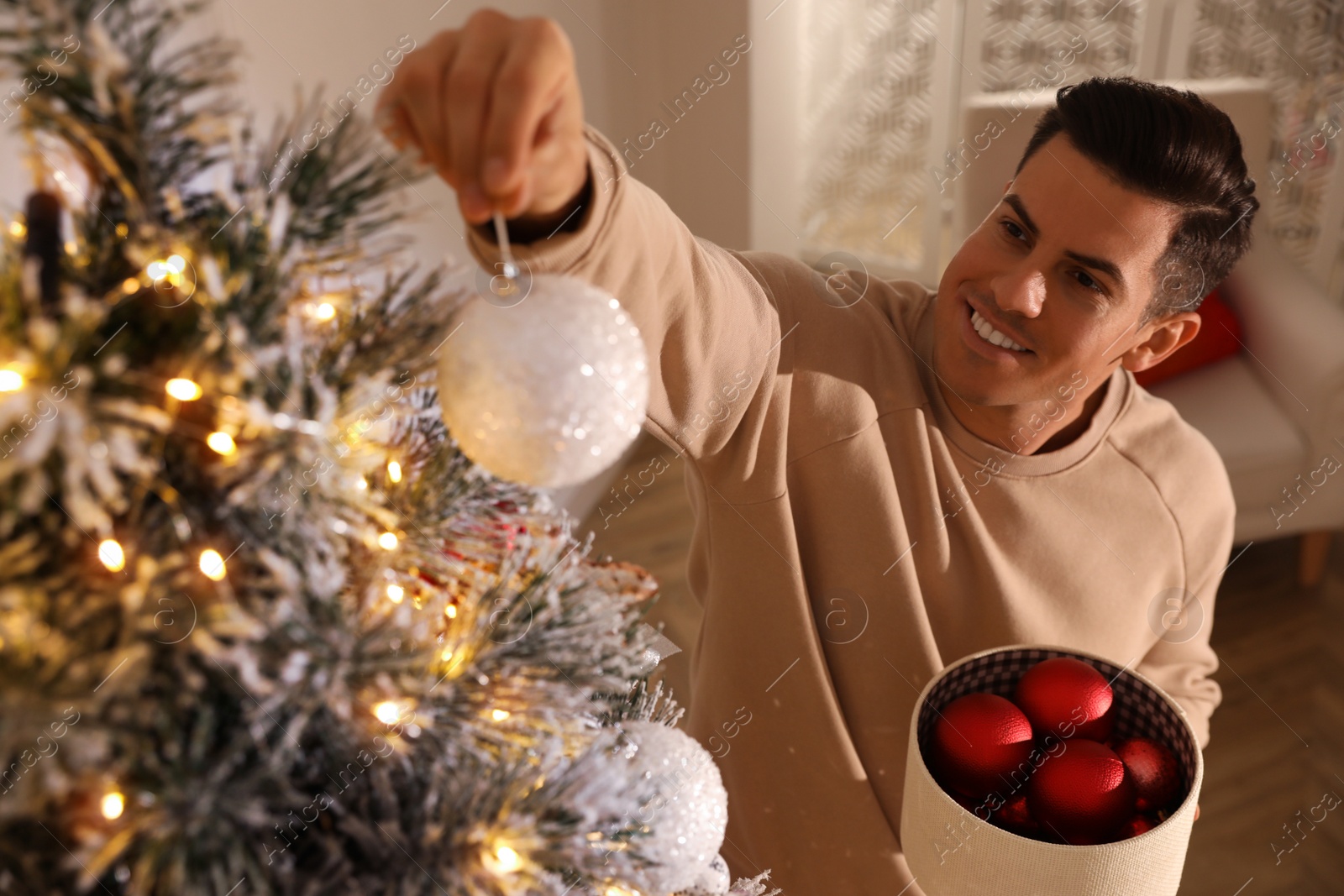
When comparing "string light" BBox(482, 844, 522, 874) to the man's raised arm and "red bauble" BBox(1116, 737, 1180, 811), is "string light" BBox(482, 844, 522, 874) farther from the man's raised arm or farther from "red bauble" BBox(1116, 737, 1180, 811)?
"red bauble" BBox(1116, 737, 1180, 811)

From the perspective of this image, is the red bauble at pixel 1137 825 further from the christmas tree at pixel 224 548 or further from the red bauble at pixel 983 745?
the christmas tree at pixel 224 548

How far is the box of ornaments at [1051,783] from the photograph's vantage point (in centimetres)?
61

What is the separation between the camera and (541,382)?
1.18 ft

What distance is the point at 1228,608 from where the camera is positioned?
218cm

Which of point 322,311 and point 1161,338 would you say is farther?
point 1161,338

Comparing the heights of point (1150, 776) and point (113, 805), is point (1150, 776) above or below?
below

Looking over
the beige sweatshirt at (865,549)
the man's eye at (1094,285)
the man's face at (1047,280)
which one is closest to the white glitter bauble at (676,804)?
the beige sweatshirt at (865,549)

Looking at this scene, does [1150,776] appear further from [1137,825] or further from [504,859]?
A: [504,859]

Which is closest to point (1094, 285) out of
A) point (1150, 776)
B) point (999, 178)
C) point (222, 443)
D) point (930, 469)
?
point (930, 469)

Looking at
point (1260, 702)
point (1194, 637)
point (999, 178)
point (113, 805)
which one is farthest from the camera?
point (999, 178)

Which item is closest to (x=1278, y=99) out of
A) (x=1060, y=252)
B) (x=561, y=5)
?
(x=561, y=5)

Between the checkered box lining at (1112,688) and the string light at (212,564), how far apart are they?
530mm

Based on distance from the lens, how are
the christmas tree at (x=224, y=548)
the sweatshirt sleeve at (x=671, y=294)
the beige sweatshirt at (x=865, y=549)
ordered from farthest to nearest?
1. the beige sweatshirt at (x=865, y=549)
2. the sweatshirt sleeve at (x=671, y=294)
3. the christmas tree at (x=224, y=548)

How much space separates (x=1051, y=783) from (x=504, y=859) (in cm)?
45
